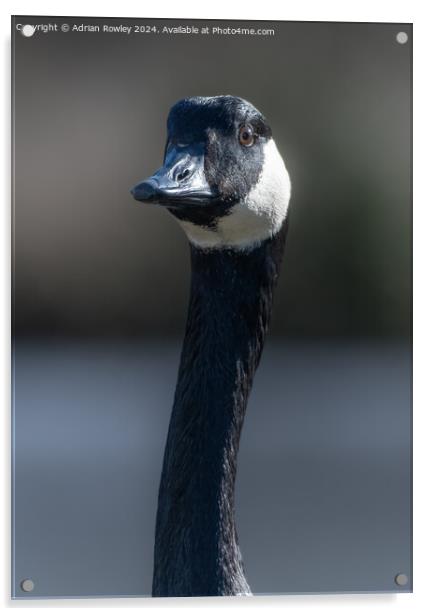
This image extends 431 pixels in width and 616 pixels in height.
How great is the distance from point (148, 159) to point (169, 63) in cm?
26

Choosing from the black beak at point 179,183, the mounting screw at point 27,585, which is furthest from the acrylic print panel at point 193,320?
the black beak at point 179,183

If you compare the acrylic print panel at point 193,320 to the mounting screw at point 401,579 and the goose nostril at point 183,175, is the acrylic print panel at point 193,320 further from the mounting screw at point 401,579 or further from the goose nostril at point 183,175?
the goose nostril at point 183,175

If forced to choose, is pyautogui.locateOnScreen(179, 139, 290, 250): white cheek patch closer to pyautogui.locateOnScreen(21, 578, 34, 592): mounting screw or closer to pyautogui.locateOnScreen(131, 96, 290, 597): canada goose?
pyautogui.locateOnScreen(131, 96, 290, 597): canada goose

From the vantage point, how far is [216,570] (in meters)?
2.22

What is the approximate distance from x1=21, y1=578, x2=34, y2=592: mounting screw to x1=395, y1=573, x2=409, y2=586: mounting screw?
0.98 meters

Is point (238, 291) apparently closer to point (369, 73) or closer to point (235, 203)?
point (235, 203)

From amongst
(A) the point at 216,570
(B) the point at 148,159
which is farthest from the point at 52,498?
(B) the point at 148,159

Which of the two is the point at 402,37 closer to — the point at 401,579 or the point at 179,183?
the point at 179,183

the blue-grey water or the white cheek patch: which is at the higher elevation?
the white cheek patch

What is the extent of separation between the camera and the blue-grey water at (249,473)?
2422 millimetres

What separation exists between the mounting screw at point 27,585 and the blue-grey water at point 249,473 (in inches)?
0.5

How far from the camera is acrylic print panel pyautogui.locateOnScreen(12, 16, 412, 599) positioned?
2.36 metres

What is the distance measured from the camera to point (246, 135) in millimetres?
2105

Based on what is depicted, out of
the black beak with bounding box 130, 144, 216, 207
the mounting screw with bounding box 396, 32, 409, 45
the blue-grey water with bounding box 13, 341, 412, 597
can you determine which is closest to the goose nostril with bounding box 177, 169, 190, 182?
the black beak with bounding box 130, 144, 216, 207
